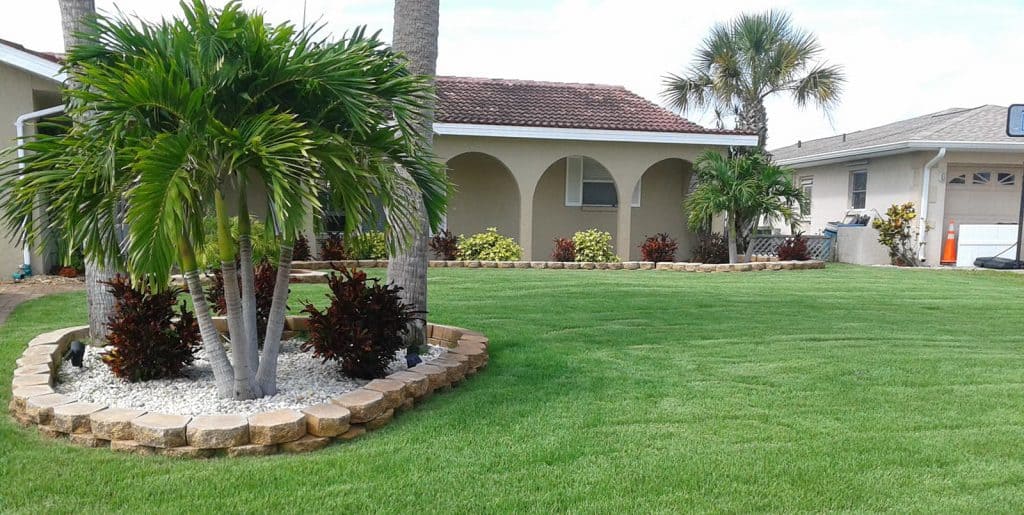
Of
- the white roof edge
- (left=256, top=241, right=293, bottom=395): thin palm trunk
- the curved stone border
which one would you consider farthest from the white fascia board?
(left=256, top=241, right=293, bottom=395): thin palm trunk

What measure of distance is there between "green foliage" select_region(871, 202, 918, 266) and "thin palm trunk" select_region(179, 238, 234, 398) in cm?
1629

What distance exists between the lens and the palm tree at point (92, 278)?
5.70 m

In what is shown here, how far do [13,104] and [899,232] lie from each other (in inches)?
711

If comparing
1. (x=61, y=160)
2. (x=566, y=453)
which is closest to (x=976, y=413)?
(x=566, y=453)

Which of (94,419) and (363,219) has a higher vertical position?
(363,219)

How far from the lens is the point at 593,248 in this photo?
1451cm

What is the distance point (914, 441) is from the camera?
3.98 m

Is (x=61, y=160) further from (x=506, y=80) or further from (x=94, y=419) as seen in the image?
(x=506, y=80)

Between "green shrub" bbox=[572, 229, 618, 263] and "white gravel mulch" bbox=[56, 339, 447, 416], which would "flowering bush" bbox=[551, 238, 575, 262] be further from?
"white gravel mulch" bbox=[56, 339, 447, 416]

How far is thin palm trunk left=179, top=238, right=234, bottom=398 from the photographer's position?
416 cm

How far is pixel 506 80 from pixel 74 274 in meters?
10.9

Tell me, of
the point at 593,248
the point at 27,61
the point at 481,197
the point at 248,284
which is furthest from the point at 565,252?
the point at 248,284

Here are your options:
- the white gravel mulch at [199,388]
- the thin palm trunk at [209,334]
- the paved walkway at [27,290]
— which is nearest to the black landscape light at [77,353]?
the white gravel mulch at [199,388]

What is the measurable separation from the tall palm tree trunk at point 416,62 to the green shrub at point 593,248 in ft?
28.9
